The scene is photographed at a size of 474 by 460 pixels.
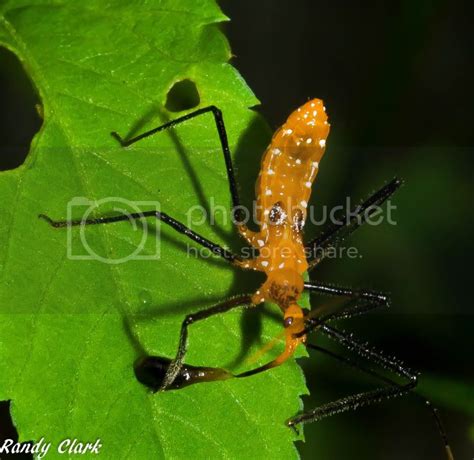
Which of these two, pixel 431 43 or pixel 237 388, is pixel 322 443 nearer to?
pixel 237 388

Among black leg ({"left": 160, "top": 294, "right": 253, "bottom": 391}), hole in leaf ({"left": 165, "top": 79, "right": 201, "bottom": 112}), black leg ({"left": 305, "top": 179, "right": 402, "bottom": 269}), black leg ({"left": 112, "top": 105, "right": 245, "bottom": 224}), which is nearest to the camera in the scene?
black leg ({"left": 160, "top": 294, "right": 253, "bottom": 391})

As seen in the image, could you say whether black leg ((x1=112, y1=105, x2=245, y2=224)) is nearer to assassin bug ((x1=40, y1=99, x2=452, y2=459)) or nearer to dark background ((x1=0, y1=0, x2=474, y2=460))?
assassin bug ((x1=40, y1=99, x2=452, y2=459))

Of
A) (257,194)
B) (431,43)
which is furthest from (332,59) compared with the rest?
(257,194)

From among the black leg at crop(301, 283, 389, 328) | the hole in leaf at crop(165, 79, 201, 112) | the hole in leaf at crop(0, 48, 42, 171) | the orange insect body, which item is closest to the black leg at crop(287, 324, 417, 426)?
the black leg at crop(301, 283, 389, 328)
